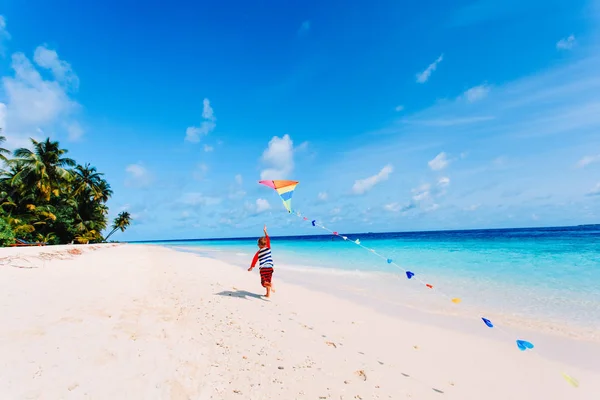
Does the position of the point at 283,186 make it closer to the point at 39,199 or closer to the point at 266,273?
the point at 266,273

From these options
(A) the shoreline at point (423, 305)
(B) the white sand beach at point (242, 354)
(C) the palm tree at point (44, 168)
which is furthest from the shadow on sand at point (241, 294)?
(C) the palm tree at point (44, 168)

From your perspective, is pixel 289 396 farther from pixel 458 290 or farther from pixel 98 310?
pixel 458 290

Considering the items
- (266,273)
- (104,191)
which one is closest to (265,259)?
(266,273)

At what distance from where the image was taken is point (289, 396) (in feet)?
11.0

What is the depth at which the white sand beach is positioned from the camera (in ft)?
11.0

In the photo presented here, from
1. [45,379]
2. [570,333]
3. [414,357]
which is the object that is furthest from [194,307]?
[570,333]

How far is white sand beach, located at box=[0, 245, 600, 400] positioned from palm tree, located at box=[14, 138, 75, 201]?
27476mm

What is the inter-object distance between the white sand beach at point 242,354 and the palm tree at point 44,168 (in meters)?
27.5

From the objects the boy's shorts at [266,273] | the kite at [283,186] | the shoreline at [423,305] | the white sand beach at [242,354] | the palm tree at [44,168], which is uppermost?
the palm tree at [44,168]

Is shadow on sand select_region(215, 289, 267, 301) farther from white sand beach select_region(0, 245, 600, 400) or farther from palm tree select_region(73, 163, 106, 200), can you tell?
palm tree select_region(73, 163, 106, 200)

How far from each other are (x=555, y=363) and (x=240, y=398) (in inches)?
221

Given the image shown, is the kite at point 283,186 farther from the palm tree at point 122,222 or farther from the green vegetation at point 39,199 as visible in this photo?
the palm tree at point 122,222

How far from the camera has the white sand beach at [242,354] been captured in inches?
132

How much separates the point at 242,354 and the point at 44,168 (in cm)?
3465
